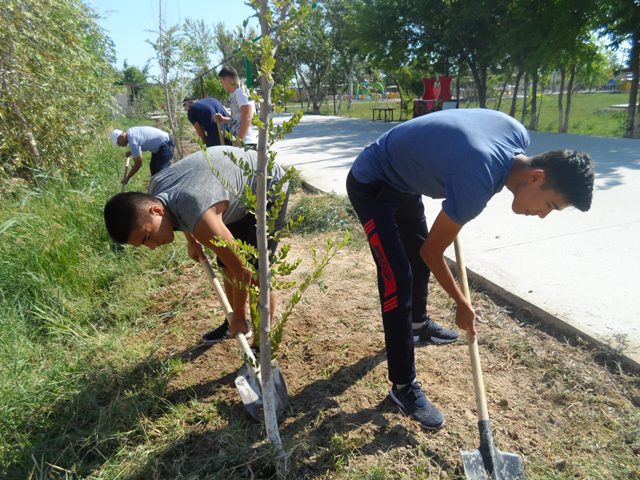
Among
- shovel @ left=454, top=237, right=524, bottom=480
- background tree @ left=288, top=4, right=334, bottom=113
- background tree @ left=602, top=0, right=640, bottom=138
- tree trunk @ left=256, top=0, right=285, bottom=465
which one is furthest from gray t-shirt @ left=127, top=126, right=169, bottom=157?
background tree @ left=288, top=4, right=334, bottom=113

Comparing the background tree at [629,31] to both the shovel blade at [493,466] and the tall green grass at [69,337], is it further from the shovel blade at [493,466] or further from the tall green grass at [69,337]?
the shovel blade at [493,466]

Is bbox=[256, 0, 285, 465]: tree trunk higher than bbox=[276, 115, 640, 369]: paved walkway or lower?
higher

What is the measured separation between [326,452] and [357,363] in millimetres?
646

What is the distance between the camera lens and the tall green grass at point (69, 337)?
2.04 metres

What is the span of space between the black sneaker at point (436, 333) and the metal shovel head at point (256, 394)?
0.89 meters

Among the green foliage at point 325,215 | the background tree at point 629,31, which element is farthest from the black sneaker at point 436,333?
the background tree at point 629,31

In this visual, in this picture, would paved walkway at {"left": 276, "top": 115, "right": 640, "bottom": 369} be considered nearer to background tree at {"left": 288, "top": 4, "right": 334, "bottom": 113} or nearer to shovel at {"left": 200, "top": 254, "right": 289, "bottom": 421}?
shovel at {"left": 200, "top": 254, "right": 289, "bottom": 421}

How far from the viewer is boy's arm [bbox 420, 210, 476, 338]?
5.31 feet

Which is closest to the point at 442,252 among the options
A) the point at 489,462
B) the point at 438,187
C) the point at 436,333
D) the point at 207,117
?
the point at 438,187

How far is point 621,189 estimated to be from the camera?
16.0 feet

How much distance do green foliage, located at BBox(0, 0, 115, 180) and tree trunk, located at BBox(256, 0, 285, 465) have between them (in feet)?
17.7

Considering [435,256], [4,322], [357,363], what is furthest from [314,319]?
[4,322]

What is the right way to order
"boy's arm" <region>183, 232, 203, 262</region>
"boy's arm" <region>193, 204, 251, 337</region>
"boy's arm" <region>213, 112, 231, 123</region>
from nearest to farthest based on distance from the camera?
1. "boy's arm" <region>193, 204, 251, 337</region>
2. "boy's arm" <region>183, 232, 203, 262</region>
3. "boy's arm" <region>213, 112, 231, 123</region>

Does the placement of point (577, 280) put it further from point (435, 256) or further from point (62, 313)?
point (62, 313)
